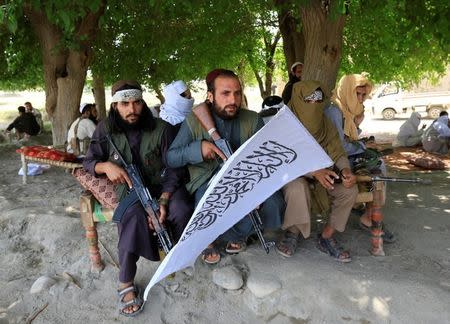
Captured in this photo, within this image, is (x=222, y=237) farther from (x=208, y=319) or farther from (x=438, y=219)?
(x=438, y=219)

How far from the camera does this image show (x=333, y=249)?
10.8 feet

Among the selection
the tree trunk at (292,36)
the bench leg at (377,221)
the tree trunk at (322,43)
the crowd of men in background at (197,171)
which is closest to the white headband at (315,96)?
the crowd of men in background at (197,171)

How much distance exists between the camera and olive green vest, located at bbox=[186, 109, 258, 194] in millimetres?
3133

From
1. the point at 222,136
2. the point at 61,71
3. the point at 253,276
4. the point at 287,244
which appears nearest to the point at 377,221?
the point at 287,244

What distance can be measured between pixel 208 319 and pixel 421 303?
1.47 meters

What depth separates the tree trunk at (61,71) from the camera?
6.94 meters

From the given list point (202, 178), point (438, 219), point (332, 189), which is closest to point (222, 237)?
point (202, 178)

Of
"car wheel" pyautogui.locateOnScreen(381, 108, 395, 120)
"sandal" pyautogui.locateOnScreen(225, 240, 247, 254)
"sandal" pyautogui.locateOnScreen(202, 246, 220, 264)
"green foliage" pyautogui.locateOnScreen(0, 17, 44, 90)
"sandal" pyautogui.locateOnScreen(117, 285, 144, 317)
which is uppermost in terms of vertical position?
"green foliage" pyautogui.locateOnScreen(0, 17, 44, 90)

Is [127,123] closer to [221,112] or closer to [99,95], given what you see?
[221,112]

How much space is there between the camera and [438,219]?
424 centimetres

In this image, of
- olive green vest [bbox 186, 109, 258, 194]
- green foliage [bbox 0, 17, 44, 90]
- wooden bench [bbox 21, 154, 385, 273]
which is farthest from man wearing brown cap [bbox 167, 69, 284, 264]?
green foliage [bbox 0, 17, 44, 90]

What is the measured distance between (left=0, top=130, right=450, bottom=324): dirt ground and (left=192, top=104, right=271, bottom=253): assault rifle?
30cm

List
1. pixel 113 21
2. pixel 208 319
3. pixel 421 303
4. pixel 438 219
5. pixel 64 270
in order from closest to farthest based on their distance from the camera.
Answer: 1. pixel 421 303
2. pixel 208 319
3. pixel 64 270
4. pixel 438 219
5. pixel 113 21

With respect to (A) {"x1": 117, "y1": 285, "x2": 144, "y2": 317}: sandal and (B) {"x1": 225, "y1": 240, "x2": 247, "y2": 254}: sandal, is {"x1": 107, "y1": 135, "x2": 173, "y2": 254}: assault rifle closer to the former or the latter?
(A) {"x1": 117, "y1": 285, "x2": 144, "y2": 317}: sandal
